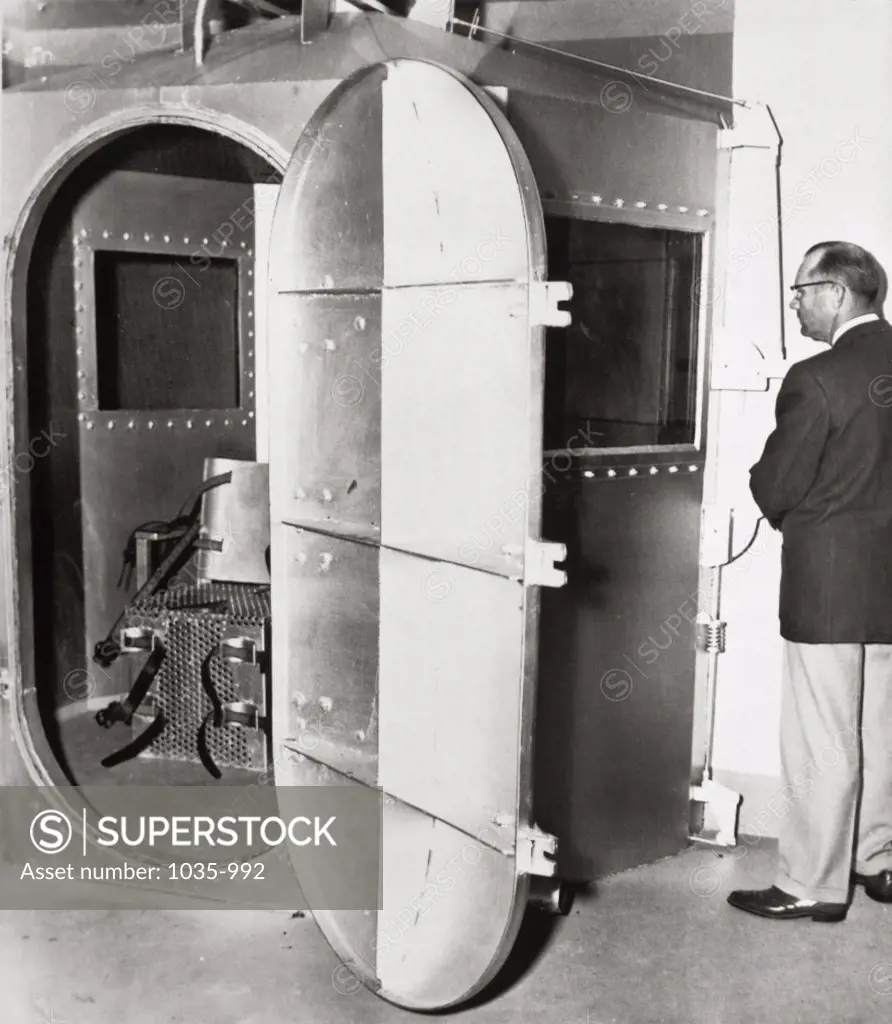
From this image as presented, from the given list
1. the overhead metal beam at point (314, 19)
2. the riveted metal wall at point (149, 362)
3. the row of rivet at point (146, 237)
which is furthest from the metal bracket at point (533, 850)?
the row of rivet at point (146, 237)

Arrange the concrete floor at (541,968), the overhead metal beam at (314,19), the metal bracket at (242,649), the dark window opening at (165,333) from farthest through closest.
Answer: the dark window opening at (165,333) < the metal bracket at (242,649) < the overhead metal beam at (314,19) < the concrete floor at (541,968)

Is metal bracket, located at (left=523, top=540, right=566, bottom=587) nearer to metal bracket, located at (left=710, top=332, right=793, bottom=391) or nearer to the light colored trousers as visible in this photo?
the light colored trousers

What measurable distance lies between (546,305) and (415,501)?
61 cm

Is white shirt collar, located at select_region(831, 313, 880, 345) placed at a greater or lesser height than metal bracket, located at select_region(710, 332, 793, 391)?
greater

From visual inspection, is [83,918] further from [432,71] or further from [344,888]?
[432,71]

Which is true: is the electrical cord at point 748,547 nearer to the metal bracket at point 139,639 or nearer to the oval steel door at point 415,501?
the oval steel door at point 415,501

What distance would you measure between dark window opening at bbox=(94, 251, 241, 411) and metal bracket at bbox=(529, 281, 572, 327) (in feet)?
7.14

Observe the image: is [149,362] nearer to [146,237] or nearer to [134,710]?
[146,237]

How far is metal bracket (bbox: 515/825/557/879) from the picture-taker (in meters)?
2.19

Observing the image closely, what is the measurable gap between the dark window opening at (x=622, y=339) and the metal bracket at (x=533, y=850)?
1.18 meters

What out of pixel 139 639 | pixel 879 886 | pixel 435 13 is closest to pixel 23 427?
pixel 139 639

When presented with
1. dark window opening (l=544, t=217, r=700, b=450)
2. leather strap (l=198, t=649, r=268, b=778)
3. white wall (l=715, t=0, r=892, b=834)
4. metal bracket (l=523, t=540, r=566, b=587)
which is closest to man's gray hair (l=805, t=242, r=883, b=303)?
white wall (l=715, t=0, r=892, b=834)

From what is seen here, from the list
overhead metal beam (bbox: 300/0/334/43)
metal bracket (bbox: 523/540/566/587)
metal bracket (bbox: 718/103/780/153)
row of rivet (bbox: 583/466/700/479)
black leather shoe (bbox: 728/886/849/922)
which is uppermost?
overhead metal beam (bbox: 300/0/334/43)

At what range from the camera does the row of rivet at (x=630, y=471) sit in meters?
3.02
